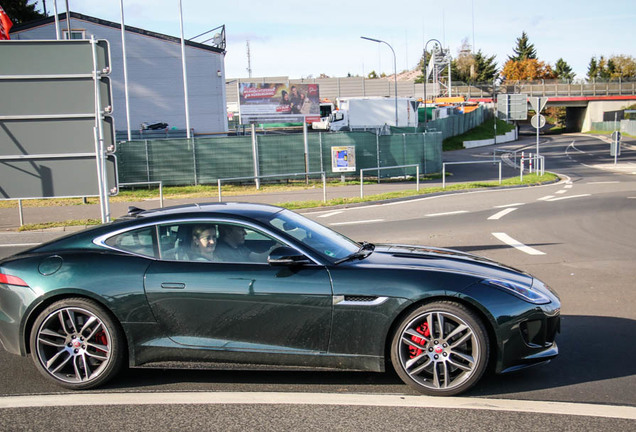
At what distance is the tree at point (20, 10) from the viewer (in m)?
54.7

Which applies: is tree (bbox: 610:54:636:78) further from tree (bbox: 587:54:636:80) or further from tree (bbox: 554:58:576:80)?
tree (bbox: 554:58:576:80)

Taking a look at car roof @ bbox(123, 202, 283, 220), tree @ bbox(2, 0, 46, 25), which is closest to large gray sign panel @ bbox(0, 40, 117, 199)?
→ car roof @ bbox(123, 202, 283, 220)

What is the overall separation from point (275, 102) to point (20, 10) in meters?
23.6

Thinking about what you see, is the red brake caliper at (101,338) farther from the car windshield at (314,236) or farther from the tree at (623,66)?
the tree at (623,66)

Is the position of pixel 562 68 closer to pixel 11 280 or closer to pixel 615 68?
pixel 615 68

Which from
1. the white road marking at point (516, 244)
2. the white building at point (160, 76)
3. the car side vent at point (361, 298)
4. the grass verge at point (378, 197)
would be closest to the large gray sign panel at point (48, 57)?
the grass verge at point (378, 197)

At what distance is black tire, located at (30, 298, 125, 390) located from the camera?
16.0 feet

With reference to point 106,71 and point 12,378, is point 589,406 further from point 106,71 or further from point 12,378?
point 106,71

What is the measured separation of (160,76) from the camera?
47156 millimetres

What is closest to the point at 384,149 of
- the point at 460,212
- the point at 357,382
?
the point at 460,212

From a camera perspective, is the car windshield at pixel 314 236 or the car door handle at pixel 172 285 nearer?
the car door handle at pixel 172 285

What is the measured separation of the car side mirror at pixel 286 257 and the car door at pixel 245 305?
0.18 feet

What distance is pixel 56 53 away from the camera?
13.1 metres

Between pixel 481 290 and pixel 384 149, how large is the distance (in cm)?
2628
